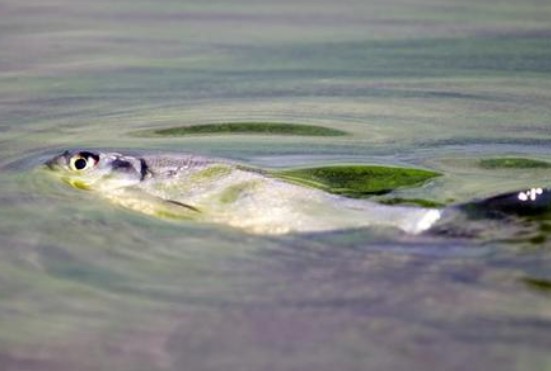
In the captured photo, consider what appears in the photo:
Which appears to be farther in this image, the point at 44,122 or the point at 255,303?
the point at 44,122

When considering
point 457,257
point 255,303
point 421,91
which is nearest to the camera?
point 255,303

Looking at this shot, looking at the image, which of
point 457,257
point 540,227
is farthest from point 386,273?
point 540,227

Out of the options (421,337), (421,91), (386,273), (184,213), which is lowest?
(421,337)

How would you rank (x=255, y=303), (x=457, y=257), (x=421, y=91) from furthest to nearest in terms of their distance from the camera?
(x=421, y=91) → (x=457, y=257) → (x=255, y=303)

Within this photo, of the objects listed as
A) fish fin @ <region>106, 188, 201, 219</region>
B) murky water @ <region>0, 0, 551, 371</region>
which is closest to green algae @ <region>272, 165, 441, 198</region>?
murky water @ <region>0, 0, 551, 371</region>

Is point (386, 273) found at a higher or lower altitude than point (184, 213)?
lower

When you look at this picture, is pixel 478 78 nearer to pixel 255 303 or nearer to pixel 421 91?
pixel 421 91

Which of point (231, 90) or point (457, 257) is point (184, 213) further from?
point (231, 90)

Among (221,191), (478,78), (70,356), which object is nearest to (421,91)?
(478,78)
